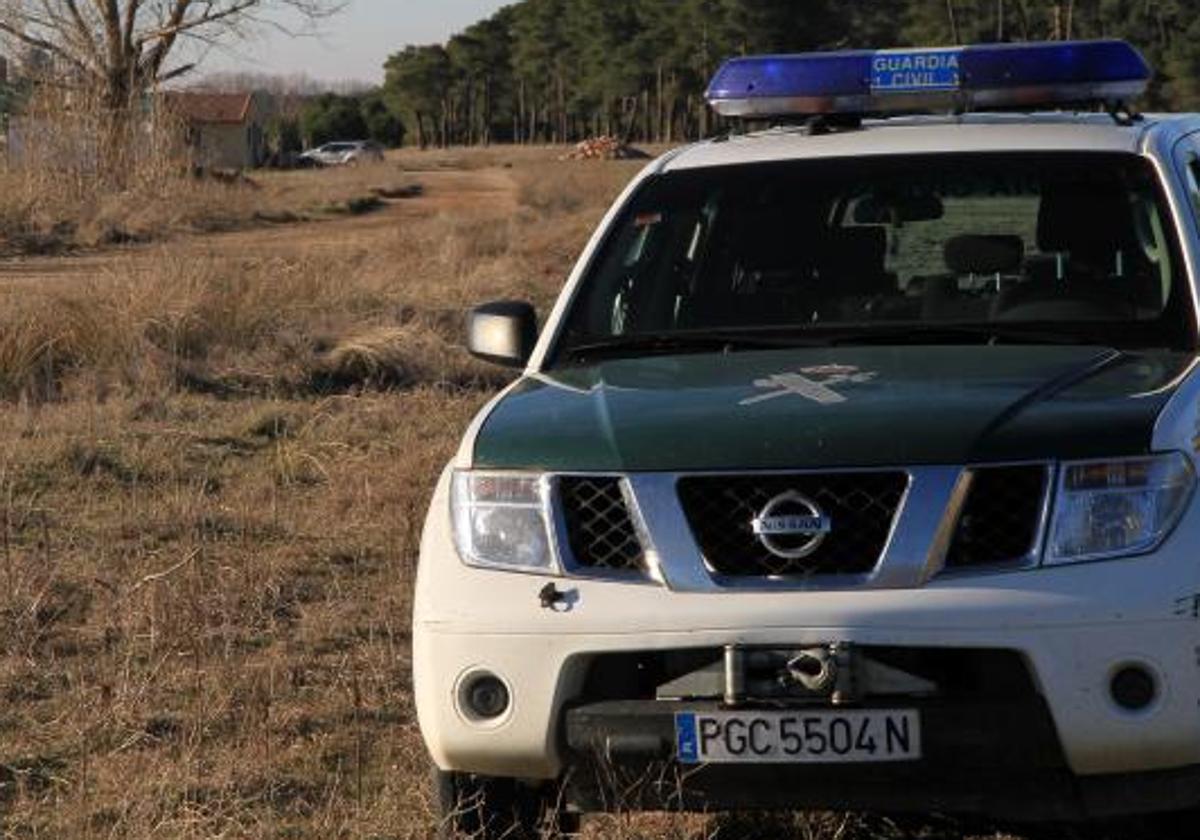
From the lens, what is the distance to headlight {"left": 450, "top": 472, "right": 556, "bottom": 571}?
4.43 m

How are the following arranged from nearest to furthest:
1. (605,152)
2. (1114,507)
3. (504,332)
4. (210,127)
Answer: (1114,507), (504,332), (210,127), (605,152)

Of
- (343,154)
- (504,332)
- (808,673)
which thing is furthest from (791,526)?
(343,154)

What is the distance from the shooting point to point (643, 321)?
19.1ft

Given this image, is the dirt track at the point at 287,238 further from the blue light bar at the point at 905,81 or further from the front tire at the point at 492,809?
the front tire at the point at 492,809

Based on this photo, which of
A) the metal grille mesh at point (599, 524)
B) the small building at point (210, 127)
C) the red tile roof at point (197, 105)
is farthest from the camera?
the small building at point (210, 127)

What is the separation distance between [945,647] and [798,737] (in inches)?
12.4

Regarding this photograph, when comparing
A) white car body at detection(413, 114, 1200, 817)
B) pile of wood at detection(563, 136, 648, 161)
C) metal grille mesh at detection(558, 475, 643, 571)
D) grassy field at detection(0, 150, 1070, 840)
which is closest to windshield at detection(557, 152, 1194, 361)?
white car body at detection(413, 114, 1200, 817)

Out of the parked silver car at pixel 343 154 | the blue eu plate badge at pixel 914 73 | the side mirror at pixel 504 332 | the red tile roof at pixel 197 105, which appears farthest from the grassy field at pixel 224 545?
the parked silver car at pixel 343 154

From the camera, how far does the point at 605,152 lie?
62.4 meters

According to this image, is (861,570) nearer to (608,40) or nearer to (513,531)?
(513,531)

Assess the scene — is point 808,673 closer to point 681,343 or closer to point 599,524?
point 599,524

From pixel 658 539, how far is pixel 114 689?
2.33 metres

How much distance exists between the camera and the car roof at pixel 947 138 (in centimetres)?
573

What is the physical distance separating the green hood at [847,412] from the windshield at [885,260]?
32 cm
